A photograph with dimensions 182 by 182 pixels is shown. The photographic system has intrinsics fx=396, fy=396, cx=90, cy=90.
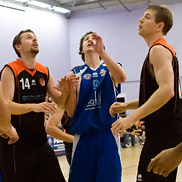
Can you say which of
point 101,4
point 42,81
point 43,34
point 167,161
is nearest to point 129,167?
point 42,81

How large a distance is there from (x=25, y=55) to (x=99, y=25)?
16874mm

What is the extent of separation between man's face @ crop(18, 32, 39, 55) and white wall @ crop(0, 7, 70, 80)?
1233 cm

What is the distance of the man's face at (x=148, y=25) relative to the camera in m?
3.97

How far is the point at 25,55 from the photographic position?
4.95 meters

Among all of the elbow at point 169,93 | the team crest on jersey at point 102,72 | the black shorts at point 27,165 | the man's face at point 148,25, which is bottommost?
the black shorts at point 27,165

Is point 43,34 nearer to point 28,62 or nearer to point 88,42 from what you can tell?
point 28,62

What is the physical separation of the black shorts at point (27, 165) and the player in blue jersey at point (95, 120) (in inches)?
18.3

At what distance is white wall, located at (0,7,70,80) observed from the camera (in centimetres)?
1748

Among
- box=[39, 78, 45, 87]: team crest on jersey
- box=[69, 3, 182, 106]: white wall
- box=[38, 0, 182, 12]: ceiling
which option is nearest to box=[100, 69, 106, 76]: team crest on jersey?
box=[39, 78, 45, 87]: team crest on jersey

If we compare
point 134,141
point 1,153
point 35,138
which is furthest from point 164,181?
point 134,141

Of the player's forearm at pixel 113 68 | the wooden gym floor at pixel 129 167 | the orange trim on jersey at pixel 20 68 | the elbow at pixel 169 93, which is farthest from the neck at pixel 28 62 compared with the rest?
the wooden gym floor at pixel 129 167

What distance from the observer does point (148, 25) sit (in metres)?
3.99

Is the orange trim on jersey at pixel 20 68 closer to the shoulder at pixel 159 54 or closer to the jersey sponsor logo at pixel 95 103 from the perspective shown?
the jersey sponsor logo at pixel 95 103

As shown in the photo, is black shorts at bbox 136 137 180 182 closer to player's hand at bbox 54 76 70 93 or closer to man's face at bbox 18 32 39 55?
player's hand at bbox 54 76 70 93
